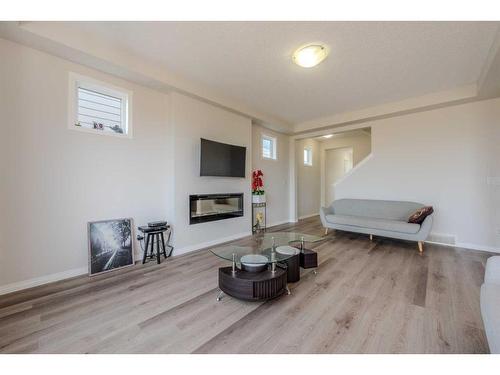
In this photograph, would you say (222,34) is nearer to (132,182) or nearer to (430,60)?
(132,182)

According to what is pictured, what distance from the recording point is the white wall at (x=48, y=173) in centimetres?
219

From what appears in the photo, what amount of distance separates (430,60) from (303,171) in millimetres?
4316

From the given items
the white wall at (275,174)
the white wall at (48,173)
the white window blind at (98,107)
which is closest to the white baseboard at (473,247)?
the white wall at (275,174)

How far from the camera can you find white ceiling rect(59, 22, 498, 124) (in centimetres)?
220

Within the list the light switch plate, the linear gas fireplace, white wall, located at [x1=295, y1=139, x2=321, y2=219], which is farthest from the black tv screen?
the light switch plate

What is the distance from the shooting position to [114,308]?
6.30 ft

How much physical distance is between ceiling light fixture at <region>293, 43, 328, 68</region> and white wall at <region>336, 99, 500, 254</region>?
287 centimetres

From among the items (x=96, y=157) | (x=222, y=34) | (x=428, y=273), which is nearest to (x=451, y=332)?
(x=428, y=273)

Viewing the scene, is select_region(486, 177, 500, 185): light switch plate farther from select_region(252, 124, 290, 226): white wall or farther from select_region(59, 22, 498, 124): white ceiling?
select_region(252, 124, 290, 226): white wall

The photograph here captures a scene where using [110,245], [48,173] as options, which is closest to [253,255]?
[110,245]

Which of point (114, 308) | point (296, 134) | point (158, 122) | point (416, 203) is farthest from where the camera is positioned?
point (296, 134)

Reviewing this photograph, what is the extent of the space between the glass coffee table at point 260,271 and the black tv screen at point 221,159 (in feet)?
5.68

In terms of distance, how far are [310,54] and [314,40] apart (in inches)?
6.0

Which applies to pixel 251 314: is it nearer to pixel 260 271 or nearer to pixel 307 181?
pixel 260 271
